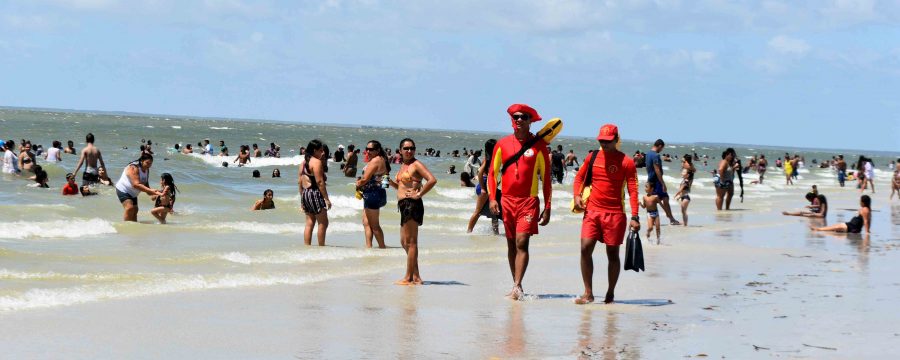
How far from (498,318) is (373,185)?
186 inches

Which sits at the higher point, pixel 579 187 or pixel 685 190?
pixel 579 187

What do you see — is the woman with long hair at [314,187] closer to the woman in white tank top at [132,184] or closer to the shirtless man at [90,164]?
the woman in white tank top at [132,184]

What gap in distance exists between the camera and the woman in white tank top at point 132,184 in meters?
15.5

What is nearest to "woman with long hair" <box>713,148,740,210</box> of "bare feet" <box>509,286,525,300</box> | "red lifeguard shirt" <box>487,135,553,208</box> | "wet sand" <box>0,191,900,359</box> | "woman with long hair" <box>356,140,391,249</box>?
"wet sand" <box>0,191,900,359</box>

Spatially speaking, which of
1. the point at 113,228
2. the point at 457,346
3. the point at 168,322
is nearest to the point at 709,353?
the point at 457,346

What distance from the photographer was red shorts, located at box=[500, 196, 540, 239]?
28.7 feet

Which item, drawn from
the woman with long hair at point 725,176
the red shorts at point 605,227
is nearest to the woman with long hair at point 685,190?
the woman with long hair at point 725,176

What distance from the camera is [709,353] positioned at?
272 inches

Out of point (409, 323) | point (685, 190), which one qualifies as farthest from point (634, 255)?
point (685, 190)

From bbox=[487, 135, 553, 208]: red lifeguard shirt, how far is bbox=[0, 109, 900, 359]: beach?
2.98 ft

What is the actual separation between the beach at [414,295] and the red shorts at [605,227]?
1.79ft

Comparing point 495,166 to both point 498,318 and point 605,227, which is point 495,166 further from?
point 498,318

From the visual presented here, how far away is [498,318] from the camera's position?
8109 millimetres

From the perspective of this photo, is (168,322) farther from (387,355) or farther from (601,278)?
(601,278)
